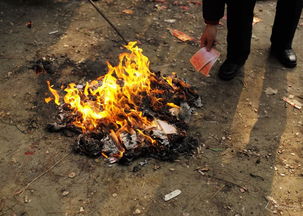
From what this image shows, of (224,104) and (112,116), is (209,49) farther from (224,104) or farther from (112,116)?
(112,116)

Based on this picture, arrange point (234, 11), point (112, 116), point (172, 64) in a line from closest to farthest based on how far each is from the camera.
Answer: point (112, 116) < point (234, 11) < point (172, 64)

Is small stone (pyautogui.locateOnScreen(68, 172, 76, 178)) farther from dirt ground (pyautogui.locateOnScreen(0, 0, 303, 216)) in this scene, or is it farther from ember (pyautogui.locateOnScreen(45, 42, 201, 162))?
ember (pyautogui.locateOnScreen(45, 42, 201, 162))

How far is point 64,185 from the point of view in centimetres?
301

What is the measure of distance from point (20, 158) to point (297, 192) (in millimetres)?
2809

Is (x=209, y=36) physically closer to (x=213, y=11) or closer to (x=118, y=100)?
(x=213, y=11)

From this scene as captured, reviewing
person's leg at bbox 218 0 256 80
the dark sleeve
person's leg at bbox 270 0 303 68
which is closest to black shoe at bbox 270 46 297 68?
person's leg at bbox 270 0 303 68

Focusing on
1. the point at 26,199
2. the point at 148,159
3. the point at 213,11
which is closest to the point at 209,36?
the point at 213,11

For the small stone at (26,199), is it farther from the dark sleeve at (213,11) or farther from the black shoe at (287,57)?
the black shoe at (287,57)

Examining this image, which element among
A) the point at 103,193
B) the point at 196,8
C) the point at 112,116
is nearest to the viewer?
the point at 103,193

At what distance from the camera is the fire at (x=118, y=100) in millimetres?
3451

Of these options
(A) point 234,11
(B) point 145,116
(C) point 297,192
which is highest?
(A) point 234,11

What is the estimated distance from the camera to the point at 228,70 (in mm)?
4363

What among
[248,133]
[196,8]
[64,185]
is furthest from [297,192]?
[196,8]

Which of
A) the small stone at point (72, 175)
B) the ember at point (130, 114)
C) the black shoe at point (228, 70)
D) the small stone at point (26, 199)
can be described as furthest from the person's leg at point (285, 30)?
the small stone at point (26, 199)
